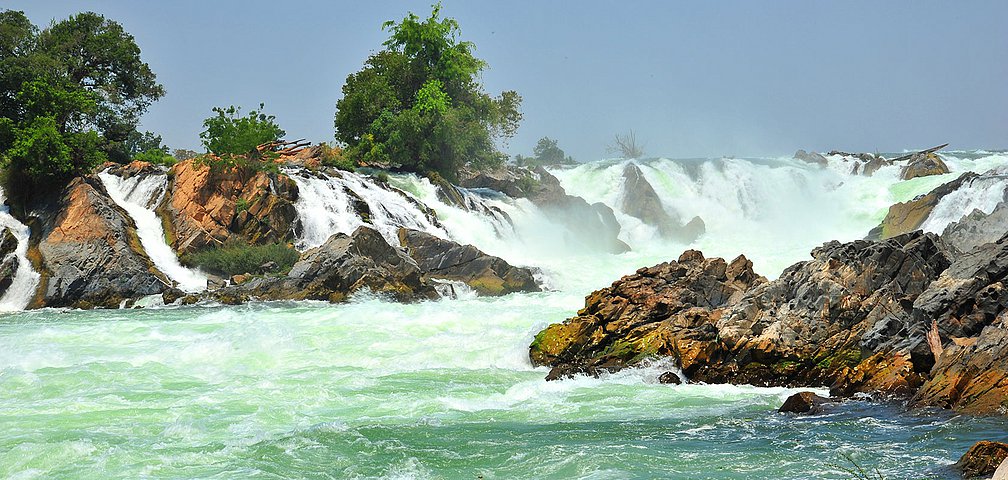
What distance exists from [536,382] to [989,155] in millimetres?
52761

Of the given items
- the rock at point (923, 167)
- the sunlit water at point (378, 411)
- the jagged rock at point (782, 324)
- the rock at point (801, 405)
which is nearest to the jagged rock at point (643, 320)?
the jagged rock at point (782, 324)

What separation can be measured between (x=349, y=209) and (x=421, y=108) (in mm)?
13833

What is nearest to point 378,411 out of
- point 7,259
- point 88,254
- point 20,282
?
point 88,254

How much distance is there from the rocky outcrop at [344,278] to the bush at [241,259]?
188 centimetres

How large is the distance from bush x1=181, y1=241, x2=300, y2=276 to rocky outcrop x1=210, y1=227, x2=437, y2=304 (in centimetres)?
188

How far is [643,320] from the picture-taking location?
1602cm

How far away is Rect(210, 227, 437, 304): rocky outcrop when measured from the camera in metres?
26.0

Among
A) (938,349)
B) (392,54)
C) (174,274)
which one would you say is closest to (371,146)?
(392,54)

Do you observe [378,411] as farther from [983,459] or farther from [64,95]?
[64,95]

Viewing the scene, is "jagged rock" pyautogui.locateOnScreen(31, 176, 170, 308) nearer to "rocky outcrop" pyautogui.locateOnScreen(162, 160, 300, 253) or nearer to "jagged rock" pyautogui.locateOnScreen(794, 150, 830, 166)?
"rocky outcrop" pyautogui.locateOnScreen(162, 160, 300, 253)

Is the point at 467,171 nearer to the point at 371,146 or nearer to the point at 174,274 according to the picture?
the point at 371,146

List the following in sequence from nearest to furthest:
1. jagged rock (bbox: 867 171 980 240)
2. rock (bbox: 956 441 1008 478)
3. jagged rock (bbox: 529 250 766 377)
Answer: rock (bbox: 956 441 1008 478) → jagged rock (bbox: 529 250 766 377) → jagged rock (bbox: 867 171 980 240)

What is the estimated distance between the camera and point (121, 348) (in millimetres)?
17453

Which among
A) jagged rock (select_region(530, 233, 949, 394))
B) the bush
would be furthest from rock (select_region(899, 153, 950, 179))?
jagged rock (select_region(530, 233, 949, 394))
